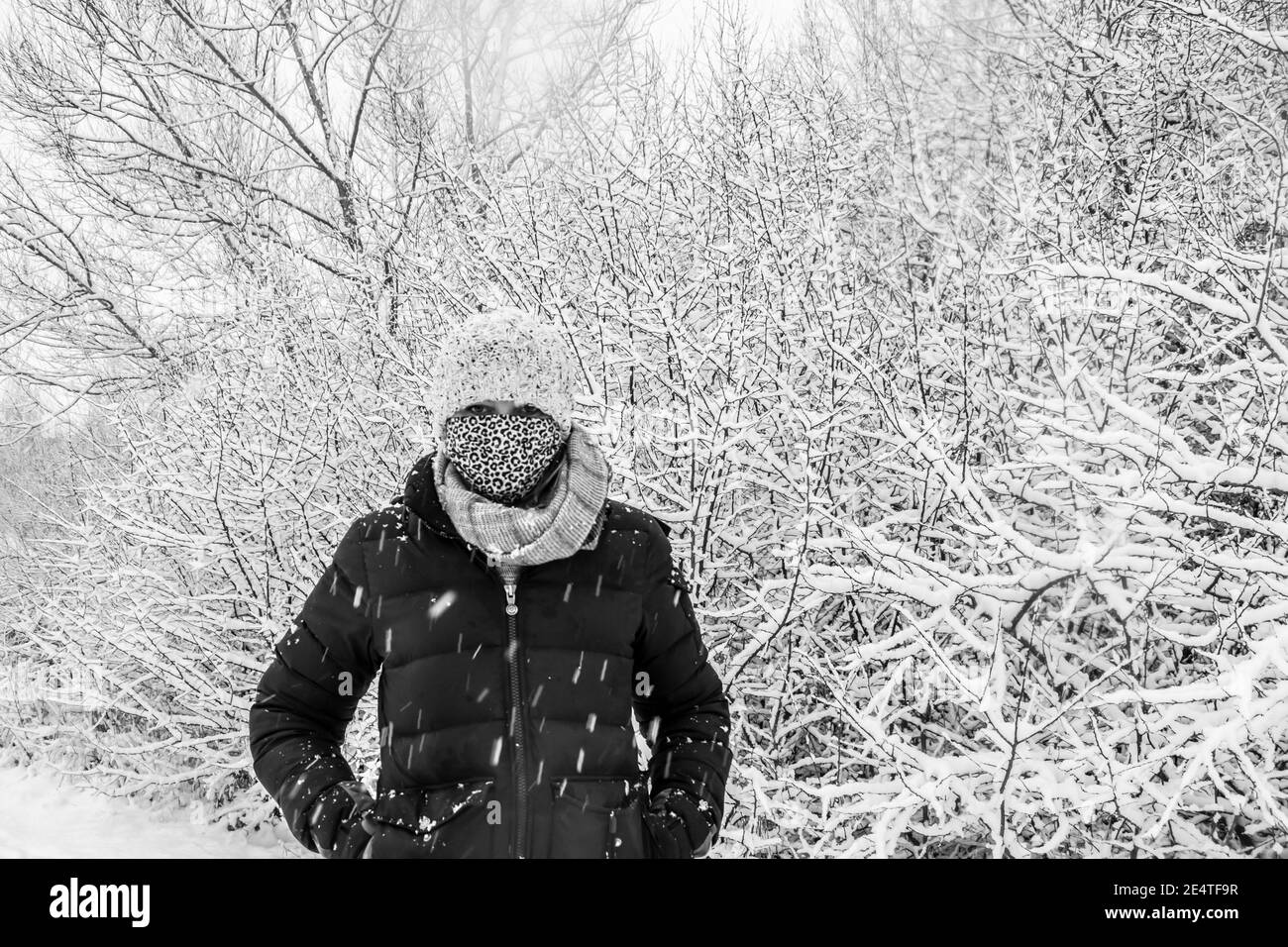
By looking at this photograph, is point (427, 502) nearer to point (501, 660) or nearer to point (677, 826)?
point (501, 660)

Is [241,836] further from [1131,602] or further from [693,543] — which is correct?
[1131,602]

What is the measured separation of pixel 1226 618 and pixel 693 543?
2.09 meters

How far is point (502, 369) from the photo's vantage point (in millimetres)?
1595

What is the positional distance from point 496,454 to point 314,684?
19.1 inches

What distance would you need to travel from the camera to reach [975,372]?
451 centimetres

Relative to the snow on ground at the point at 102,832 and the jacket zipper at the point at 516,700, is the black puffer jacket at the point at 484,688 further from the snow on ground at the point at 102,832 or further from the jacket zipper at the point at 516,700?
the snow on ground at the point at 102,832

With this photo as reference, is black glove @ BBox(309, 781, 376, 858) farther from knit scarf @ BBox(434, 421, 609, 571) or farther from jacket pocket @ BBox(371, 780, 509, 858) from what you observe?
knit scarf @ BBox(434, 421, 609, 571)

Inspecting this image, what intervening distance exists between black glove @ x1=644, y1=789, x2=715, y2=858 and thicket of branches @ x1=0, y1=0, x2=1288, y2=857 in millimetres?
1476

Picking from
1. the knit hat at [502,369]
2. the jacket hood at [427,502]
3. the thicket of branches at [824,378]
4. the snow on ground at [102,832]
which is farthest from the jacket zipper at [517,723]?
the snow on ground at [102,832]

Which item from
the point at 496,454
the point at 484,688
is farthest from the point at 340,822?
the point at 496,454

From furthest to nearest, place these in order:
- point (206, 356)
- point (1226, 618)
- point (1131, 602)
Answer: point (206, 356), point (1131, 602), point (1226, 618)

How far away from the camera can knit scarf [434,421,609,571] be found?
149 cm

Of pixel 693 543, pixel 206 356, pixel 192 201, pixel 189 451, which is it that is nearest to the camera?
pixel 693 543
